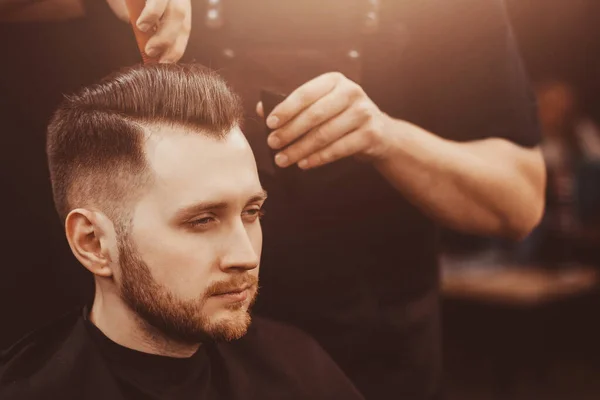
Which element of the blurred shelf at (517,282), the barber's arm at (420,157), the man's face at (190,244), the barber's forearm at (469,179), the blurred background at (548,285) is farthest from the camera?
the blurred shelf at (517,282)

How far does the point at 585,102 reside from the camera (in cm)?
414

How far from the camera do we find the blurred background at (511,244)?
1.14 m

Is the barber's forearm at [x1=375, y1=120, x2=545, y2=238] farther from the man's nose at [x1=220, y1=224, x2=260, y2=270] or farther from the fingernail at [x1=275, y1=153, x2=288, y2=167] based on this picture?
the man's nose at [x1=220, y1=224, x2=260, y2=270]

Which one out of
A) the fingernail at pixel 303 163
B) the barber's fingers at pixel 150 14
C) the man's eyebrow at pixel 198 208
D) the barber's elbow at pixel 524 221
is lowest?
the barber's elbow at pixel 524 221

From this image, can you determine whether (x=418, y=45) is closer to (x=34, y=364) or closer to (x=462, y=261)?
(x=34, y=364)

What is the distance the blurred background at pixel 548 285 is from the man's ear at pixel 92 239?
1.74 metres

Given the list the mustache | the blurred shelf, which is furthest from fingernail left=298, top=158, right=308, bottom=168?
the blurred shelf

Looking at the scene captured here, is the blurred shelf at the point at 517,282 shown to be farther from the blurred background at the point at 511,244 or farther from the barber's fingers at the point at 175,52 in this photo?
the barber's fingers at the point at 175,52

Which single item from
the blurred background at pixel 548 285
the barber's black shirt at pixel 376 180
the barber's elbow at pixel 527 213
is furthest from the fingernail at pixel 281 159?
the blurred background at pixel 548 285

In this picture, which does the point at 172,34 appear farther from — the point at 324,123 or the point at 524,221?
the point at 524,221

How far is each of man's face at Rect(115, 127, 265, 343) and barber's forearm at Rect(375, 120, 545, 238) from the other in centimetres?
35

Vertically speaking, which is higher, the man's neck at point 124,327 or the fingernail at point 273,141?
the fingernail at point 273,141

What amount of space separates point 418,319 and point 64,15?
100 cm

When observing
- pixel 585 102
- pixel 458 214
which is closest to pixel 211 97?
pixel 458 214
